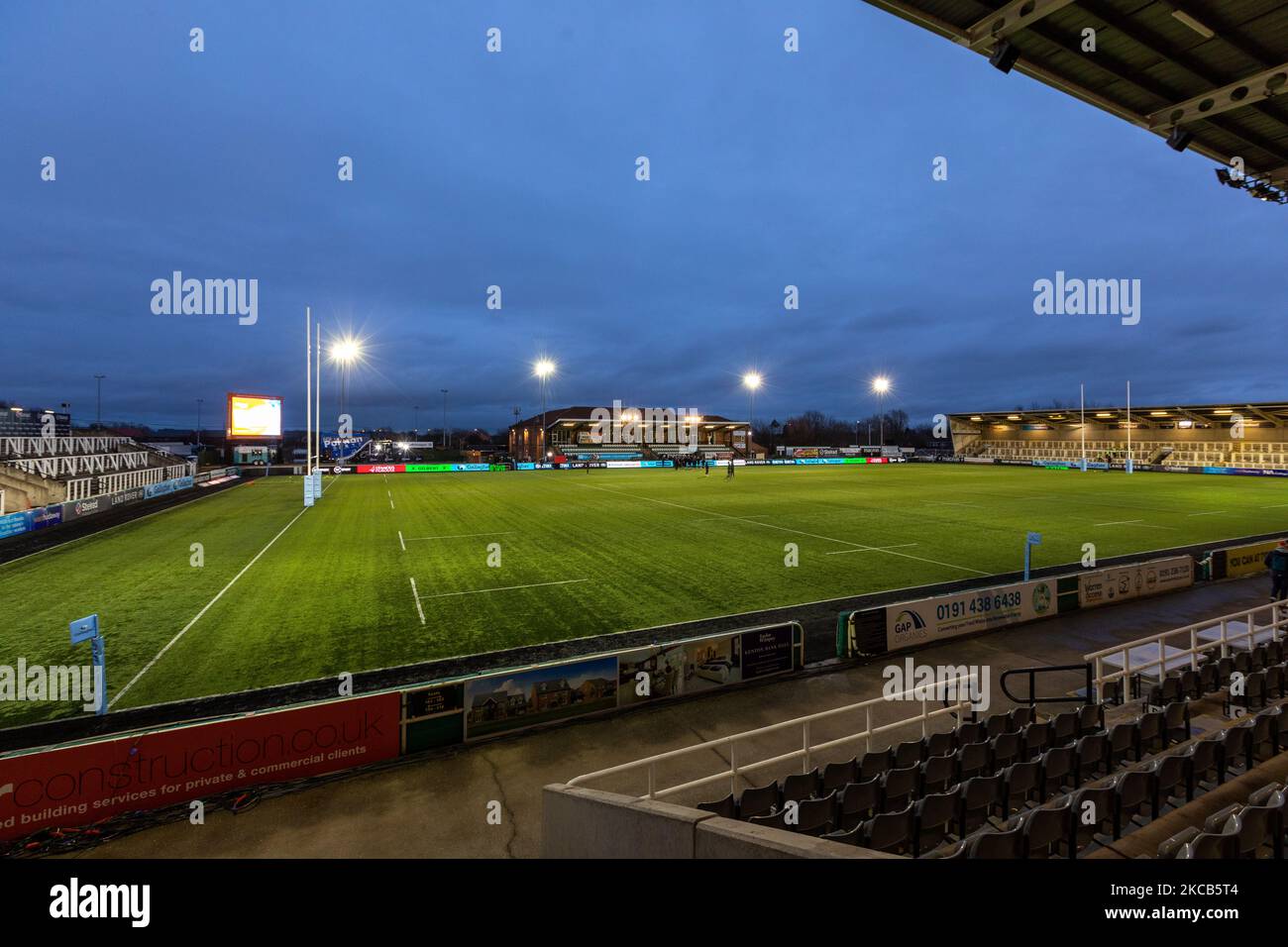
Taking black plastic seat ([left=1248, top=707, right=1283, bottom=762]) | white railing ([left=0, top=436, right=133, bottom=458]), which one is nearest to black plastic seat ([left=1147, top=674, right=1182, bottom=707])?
black plastic seat ([left=1248, top=707, right=1283, bottom=762])

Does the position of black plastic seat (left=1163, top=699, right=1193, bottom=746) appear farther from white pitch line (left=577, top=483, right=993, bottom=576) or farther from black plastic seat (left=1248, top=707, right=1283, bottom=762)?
white pitch line (left=577, top=483, right=993, bottom=576)

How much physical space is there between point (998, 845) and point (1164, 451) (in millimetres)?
97634

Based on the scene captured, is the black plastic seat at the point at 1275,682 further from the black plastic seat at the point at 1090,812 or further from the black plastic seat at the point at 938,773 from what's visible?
the black plastic seat at the point at 938,773

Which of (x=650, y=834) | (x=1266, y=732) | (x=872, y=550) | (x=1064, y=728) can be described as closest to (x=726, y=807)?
(x=650, y=834)

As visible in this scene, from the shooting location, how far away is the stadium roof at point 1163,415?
212 ft

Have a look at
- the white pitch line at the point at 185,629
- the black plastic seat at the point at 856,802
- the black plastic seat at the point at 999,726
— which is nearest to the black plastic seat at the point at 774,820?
the black plastic seat at the point at 856,802

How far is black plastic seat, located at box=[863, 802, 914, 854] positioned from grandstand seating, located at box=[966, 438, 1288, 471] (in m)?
88.4

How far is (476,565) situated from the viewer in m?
21.3

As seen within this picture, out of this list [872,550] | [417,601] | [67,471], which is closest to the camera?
[417,601]

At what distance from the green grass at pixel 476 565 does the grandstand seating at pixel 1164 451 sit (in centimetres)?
3567

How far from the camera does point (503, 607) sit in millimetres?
16500

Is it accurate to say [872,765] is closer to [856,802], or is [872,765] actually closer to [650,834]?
[856,802]
